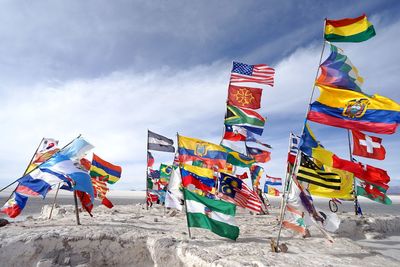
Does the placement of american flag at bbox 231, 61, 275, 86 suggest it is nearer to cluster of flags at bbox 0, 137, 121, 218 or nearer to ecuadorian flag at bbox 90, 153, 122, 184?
ecuadorian flag at bbox 90, 153, 122, 184

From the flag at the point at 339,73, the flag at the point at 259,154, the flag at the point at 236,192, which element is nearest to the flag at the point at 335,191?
the flag at the point at 236,192

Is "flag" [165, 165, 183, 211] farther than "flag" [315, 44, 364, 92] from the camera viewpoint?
Yes

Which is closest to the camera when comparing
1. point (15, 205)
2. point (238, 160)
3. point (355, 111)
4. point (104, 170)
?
point (355, 111)

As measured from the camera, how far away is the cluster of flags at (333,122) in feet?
29.6

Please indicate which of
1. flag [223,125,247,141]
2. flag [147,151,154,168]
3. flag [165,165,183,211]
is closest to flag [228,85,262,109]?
flag [223,125,247,141]

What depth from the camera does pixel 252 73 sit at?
56.5 feet

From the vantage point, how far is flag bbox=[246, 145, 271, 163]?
761 inches

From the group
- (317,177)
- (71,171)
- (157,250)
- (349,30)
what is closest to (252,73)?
(349,30)

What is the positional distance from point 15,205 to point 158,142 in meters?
12.6

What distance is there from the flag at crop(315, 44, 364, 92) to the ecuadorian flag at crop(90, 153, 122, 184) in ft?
40.2

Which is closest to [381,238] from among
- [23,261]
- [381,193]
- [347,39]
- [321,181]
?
[381,193]

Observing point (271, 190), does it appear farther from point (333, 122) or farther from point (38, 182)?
point (38, 182)

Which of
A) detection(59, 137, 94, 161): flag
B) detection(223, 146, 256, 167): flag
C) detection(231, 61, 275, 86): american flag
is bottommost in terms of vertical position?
detection(59, 137, 94, 161): flag

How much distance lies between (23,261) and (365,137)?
16722 mm
